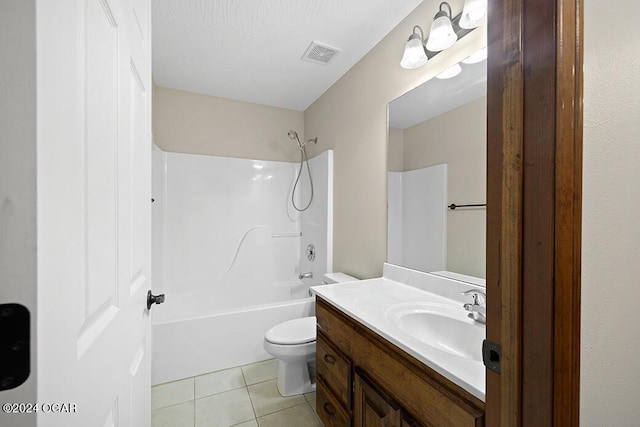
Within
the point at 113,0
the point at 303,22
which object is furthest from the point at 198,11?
the point at 113,0

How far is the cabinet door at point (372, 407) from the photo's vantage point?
34.8 inches

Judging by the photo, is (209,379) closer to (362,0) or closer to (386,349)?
(386,349)

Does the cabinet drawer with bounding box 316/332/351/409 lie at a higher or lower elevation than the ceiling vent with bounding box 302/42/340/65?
lower

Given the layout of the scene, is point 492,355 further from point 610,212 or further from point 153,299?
point 153,299

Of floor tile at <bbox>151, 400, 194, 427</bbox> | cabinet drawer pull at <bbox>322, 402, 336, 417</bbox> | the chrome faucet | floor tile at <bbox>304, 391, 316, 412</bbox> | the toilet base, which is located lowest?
floor tile at <bbox>304, 391, 316, 412</bbox>

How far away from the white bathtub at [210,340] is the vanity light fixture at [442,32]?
2037 mm

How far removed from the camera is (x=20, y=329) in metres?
0.31

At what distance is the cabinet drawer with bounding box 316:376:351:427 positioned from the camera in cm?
118

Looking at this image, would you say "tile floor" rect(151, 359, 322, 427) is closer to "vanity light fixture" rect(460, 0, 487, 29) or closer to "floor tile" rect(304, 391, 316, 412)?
"floor tile" rect(304, 391, 316, 412)

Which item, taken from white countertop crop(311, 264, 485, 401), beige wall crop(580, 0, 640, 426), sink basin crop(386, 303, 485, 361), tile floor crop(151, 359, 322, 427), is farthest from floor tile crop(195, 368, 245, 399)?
beige wall crop(580, 0, 640, 426)

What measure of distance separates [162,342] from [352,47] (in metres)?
2.50

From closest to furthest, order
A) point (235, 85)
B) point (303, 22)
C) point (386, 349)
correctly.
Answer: point (386, 349)
point (303, 22)
point (235, 85)

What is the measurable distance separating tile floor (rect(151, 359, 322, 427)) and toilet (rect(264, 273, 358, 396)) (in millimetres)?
66

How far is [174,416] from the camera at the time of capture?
5.21ft
